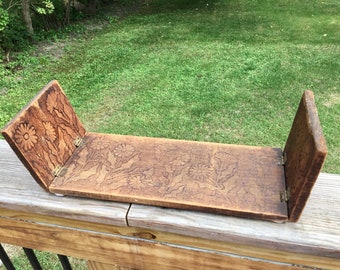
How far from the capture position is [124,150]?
104cm

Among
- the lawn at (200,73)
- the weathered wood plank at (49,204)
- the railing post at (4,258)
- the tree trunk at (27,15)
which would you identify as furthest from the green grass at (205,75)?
the weathered wood plank at (49,204)

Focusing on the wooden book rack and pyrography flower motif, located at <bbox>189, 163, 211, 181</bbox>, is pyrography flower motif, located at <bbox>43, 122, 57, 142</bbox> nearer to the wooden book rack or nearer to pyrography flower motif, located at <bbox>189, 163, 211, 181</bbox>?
the wooden book rack

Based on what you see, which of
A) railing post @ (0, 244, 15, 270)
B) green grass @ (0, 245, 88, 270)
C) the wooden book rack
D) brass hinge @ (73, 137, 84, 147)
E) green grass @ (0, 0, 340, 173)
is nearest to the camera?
the wooden book rack

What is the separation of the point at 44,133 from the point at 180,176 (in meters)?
0.40

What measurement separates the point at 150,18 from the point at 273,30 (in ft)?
9.42

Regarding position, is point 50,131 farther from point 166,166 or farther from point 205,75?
point 205,75

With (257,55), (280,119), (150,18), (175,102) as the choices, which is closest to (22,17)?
(150,18)

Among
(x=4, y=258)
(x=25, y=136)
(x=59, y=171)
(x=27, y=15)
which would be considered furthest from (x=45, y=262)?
(x=27, y=15)

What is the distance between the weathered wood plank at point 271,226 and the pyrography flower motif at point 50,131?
31 cm

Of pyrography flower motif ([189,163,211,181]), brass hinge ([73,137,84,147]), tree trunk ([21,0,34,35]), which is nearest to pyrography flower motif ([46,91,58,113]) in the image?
brass hinge ([73,137,84,147])

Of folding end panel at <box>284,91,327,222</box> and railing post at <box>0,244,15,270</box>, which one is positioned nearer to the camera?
folding end panel at <box>284,91,327,222</box>

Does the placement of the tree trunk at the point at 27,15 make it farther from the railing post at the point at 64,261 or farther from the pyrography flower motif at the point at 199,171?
the pyrography flower motif at the point at 199,171

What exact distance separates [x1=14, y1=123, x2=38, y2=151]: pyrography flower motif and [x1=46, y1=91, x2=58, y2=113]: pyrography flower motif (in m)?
0.10

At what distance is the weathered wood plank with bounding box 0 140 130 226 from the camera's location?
86cm
